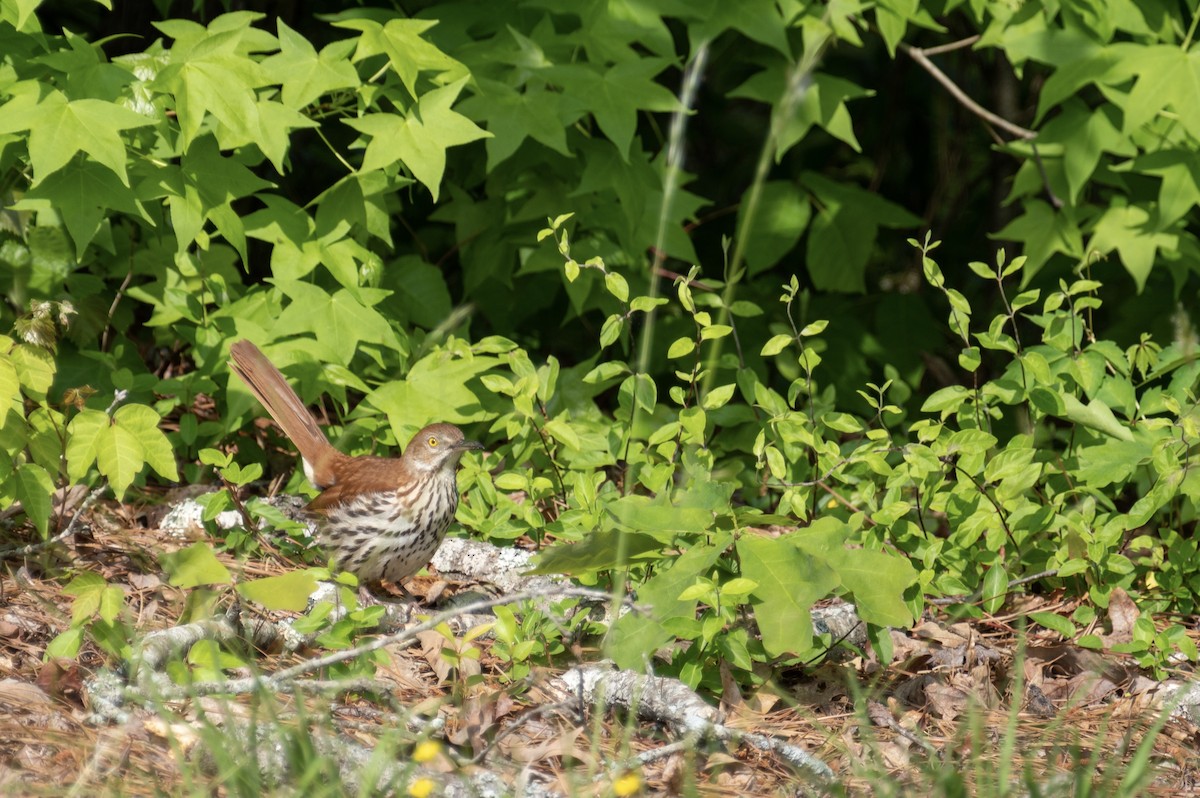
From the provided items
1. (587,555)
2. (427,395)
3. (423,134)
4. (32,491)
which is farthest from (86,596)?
(423,134)

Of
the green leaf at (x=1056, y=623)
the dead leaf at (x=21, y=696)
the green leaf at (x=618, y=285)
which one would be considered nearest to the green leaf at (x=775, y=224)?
the green leaf at (x=618, y=285)

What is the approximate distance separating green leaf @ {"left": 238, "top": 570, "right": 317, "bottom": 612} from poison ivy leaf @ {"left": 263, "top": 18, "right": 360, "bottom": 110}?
1532mm

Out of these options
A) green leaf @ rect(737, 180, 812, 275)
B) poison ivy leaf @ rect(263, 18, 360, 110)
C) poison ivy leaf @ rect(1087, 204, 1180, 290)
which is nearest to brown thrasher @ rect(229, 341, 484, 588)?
poison ivy leaf @ rect(263, 18, 360, 110)

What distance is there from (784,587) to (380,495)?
139 cm

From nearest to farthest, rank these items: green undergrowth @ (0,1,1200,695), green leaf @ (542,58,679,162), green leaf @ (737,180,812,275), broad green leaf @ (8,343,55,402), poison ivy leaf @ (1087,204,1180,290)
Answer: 1. green undergrowth @ (0,1,1200,695)
2. broad green leaf @ (8,343,55,402)
3. green leaf @ (542,58,679,162)
4. poison ivy leaf @ (1087,204,1180,290)
5. green leaf @ (737,180,812,275)

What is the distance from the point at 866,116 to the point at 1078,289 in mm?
3308

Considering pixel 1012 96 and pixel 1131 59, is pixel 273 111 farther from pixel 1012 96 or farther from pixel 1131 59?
pixel 1012 96

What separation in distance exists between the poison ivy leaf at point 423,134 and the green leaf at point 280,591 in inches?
55.4

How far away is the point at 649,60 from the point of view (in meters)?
3.92

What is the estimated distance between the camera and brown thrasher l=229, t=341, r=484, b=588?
12.3 ft

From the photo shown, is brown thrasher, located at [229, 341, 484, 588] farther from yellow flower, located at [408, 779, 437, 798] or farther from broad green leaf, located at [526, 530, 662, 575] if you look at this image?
yellow flower, located at [408, 779, 437, 798]

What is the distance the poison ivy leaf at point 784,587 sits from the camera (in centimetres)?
277

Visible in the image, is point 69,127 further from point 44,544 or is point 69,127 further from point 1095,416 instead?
point 1095,416

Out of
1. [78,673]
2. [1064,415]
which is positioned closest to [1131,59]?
[1064,415]
